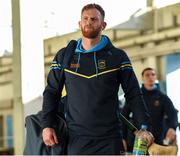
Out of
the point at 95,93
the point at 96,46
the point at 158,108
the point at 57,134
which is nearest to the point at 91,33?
the point at 96,46

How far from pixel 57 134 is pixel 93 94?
27 centimetres

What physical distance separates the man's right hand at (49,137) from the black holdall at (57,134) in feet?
0.13

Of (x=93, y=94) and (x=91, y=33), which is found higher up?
(x=91, y=33)

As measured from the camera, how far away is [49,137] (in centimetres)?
231

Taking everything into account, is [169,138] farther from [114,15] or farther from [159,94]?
[114,15]

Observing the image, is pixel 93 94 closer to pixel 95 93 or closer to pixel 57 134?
pixel 95 93

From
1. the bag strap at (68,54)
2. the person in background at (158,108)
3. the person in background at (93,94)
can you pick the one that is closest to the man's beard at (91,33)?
the person in background at (93,94)

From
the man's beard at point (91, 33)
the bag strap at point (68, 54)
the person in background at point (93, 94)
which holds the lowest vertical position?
the person in background at point (93, 94)

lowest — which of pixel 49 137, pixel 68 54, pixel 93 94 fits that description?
pixel 49 137

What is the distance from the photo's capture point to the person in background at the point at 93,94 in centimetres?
232

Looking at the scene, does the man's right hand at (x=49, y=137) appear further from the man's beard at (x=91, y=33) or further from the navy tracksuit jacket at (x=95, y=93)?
the man's beard at (x=91, y=33)

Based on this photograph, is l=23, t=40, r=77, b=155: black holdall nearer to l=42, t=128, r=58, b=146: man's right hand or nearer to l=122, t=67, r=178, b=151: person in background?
l=42, t=128, r=58, b=146: man's right hand

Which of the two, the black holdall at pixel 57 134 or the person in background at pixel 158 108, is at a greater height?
the person in background at pixel 158 108

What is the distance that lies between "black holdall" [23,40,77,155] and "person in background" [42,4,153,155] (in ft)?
0.09
